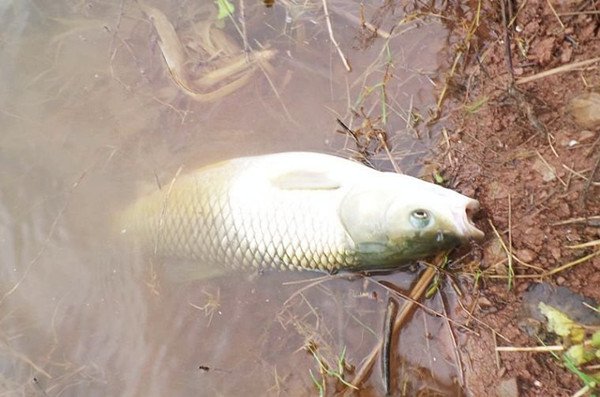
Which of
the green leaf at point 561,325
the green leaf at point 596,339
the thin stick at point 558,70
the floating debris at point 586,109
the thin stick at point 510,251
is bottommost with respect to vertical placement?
the green leaf at point 561,325

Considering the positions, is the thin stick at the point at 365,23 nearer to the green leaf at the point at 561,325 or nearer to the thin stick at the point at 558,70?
the thin stick at the point at 558,70

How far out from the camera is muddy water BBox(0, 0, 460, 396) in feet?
11.9

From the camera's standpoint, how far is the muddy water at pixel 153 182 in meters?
3.62

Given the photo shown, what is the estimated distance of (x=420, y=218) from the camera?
299 centimetres

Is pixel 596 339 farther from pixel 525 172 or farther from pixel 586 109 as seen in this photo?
pixel 586 109

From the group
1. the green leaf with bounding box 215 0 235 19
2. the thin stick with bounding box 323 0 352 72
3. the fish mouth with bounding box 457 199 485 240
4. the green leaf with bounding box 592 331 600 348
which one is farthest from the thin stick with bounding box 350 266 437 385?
the green leaf with bounding box 215 0 235 19

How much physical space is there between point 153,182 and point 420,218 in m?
1.96

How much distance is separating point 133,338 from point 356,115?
217 cm

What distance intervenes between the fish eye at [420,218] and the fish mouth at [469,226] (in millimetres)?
168

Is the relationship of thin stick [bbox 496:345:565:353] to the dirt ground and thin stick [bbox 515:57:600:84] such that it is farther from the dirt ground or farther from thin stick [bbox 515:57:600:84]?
thin stick [bbox 515:57:600:84]

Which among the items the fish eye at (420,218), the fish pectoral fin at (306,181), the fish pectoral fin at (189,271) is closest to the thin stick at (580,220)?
the fish eye at (420,218)

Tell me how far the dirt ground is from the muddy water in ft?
0.98

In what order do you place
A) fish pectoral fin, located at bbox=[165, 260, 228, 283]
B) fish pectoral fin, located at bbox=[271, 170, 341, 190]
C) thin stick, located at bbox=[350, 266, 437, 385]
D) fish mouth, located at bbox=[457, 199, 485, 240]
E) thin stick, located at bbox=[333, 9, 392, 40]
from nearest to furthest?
fish mouth, located at bbox=[457, 199, 485, 240]
fish pectoral fin, located at bbox=[271, 170, 341, 190]
thin stick, located at bbox=[350, 266, 437, 385]
fish pectoral fin, located at bbox=[165, 260, 228, 283]
thin stick, located at bbox=[333, 9, 392, 40]

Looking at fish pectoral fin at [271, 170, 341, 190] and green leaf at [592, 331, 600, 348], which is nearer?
green leaf at [592, 331, 600, 348]
